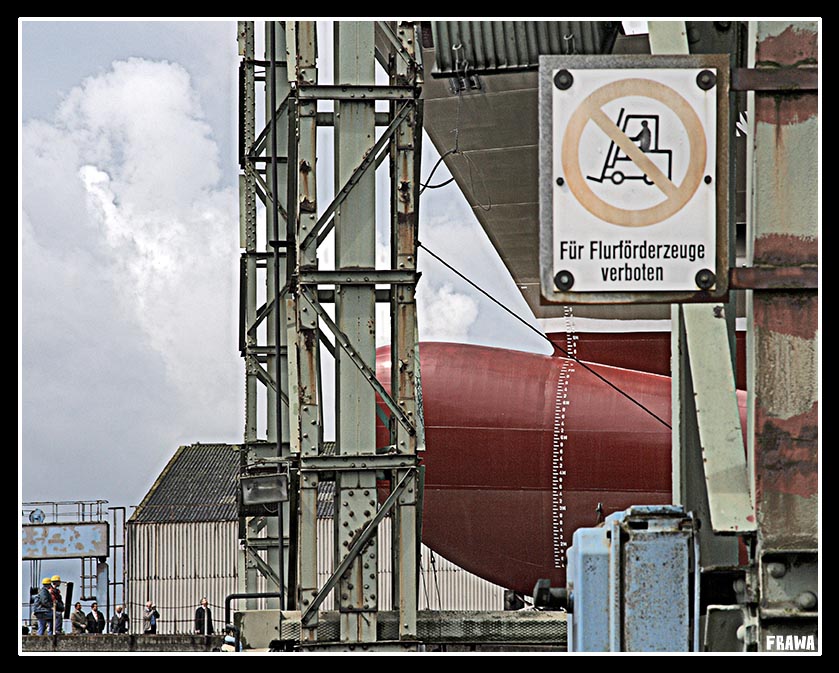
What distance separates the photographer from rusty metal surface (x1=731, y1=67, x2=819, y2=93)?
4.90 meters

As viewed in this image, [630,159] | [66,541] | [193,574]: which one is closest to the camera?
[630,159]

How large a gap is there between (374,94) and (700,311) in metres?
6.07

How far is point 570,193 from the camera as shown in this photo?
15.9 ft

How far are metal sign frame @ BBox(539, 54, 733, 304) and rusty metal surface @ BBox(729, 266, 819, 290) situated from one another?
6cm

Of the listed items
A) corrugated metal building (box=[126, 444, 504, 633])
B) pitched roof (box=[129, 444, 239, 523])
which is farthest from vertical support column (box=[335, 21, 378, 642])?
pitched roof (box=[129, 444, 239, 523])

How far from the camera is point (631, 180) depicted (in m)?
4.84

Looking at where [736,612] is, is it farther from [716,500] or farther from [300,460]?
[300,460]

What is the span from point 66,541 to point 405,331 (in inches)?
713

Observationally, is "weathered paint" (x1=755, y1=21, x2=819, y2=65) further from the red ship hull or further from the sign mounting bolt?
the red ship hull

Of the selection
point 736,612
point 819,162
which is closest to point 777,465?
point 736,612

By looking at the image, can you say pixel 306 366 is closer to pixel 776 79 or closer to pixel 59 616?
pixel 776 79

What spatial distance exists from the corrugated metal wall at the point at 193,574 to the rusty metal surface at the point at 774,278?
27.9 meters

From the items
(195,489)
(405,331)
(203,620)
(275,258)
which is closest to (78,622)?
(203,620)

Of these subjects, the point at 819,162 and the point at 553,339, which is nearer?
the point at 819,162
